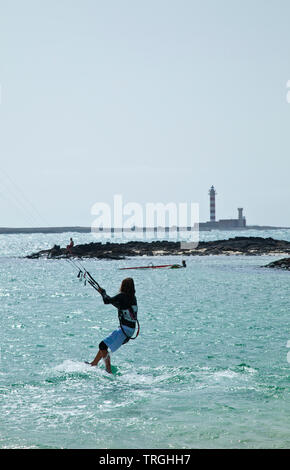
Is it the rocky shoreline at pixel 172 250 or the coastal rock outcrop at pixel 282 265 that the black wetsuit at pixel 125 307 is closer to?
the coastal rock outcrop at pixel 282 265

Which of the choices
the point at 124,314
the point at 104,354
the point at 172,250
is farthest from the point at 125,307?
the point at 172,250

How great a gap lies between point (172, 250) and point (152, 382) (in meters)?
91.5

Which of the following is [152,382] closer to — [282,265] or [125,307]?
[125,307]

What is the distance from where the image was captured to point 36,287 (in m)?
46.3

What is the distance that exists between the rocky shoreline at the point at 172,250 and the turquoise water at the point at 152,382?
69543 mm

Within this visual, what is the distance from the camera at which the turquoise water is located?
912 cm

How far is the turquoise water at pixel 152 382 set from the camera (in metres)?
9.12

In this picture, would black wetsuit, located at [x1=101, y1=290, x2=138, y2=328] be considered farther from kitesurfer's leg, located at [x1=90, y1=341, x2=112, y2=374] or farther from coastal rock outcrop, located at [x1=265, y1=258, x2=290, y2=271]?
coastal rock outcrop, located at [x1=265, y1=258, x2=290, y2=271]

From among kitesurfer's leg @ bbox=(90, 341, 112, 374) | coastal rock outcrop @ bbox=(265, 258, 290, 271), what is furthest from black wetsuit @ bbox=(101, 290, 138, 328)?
Result: coastal rock outcrop @ bbox=(265, 258, 290, 271)

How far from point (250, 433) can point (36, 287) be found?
38556 millimetres

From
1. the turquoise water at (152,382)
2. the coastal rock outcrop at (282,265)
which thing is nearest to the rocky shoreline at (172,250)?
the coastal rock outcrop at (282,265)
